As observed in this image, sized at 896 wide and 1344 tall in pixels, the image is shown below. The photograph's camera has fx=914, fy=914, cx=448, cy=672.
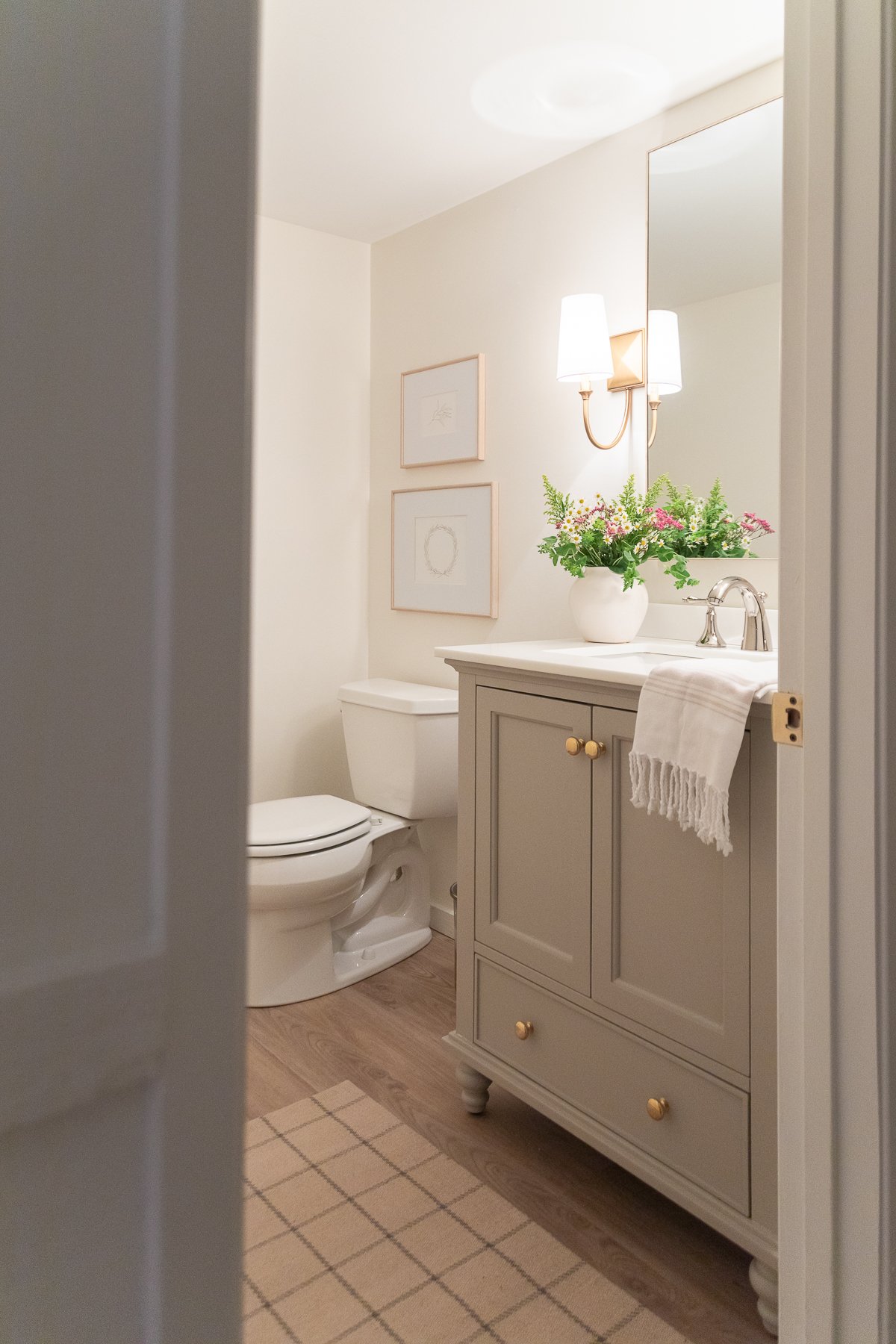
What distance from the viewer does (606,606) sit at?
2148 mm

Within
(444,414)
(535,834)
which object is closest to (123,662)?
(535,834)

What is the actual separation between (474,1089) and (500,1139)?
0.11 meters

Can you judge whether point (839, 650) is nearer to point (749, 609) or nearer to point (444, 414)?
point (749, 609)

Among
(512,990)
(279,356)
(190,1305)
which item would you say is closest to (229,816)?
(190,1305)

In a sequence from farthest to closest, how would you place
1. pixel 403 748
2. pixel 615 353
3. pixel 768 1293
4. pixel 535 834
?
pixel 403 748 < pixel 615 353 < pixel 535 834 < pixel 768 1293

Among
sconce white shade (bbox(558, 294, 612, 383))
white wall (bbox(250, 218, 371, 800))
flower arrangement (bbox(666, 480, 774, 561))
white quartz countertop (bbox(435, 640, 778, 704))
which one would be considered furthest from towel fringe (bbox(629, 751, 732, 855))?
white wall (bbox(250, 218, 371, 800))

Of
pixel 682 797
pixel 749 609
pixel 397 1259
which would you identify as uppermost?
pixel 749 609

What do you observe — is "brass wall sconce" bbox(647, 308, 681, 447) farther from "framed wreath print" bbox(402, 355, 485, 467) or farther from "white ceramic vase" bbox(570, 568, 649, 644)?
"framed wreath print" bbox(402, 355, 485, 467)

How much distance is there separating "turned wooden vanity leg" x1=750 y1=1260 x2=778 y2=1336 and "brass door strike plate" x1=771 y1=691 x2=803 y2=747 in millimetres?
Result: 909

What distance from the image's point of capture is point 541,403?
254cm

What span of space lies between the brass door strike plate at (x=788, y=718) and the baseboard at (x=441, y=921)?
2.02 metres

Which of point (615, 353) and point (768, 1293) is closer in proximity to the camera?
point (768, 1293)

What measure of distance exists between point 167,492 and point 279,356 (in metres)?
2.68

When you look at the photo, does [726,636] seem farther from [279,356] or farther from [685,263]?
[279,356]
